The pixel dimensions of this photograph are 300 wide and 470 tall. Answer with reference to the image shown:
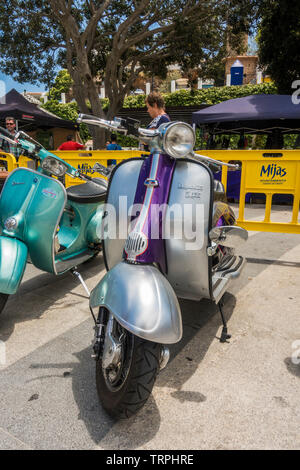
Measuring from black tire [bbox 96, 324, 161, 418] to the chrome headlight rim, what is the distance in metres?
1.68

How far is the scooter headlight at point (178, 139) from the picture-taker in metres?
1.80

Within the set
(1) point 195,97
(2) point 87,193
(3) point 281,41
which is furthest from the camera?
(1) point 195,97

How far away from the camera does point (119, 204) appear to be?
2.26 metres

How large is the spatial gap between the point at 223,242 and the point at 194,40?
12047 millimetres

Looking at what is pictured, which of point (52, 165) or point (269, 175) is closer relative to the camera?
point (52, 165)

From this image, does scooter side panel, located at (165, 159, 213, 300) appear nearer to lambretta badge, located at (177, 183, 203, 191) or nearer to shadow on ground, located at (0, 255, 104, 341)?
lambretta badge, located at (177, 183, 203, 191)

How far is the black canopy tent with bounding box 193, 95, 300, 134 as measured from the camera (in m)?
8.45

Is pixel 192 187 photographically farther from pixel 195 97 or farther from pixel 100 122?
pixel 195 97

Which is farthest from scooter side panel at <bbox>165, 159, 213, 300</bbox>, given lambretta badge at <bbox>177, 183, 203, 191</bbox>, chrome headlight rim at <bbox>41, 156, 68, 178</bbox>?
chrome headlight rim at <bbox>41, 156, 68, 178</bbox>

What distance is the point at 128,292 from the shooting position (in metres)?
1.55

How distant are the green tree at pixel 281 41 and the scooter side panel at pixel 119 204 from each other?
1118 cm

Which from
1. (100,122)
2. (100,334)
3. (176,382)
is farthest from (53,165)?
(176,382)

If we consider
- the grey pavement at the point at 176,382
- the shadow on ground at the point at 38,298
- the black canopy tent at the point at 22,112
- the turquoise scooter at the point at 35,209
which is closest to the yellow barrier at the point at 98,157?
the shadow on ground at the point at 38,298

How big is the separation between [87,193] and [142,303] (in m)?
2.18
